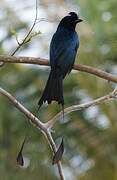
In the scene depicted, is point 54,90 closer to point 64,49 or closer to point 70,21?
point 64,49

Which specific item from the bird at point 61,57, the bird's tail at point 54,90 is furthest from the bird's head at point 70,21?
the bird's tail at point 54,90

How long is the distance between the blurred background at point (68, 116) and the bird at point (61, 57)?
1837mm

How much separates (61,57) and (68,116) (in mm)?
2351

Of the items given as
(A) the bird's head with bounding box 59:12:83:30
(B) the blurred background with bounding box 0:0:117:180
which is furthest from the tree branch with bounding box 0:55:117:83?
(B) the blurred background with bounding box 0:0:117:180

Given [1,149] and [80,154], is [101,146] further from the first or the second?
[1,149]

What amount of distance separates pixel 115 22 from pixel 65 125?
91 centimetres

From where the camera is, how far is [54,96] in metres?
2.57

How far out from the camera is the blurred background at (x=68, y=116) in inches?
194

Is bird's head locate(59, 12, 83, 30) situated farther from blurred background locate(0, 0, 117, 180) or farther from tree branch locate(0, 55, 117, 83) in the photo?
blurred background locate(0, 0, 117, 180)

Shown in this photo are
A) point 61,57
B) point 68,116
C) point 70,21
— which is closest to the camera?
point 61,57

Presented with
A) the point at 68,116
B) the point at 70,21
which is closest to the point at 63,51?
the point at 70,21

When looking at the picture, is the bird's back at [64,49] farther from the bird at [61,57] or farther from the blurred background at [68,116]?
the blurred background at [68,116]

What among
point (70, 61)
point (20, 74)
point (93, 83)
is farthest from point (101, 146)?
point (70, 61)

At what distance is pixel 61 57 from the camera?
277 centimetres
